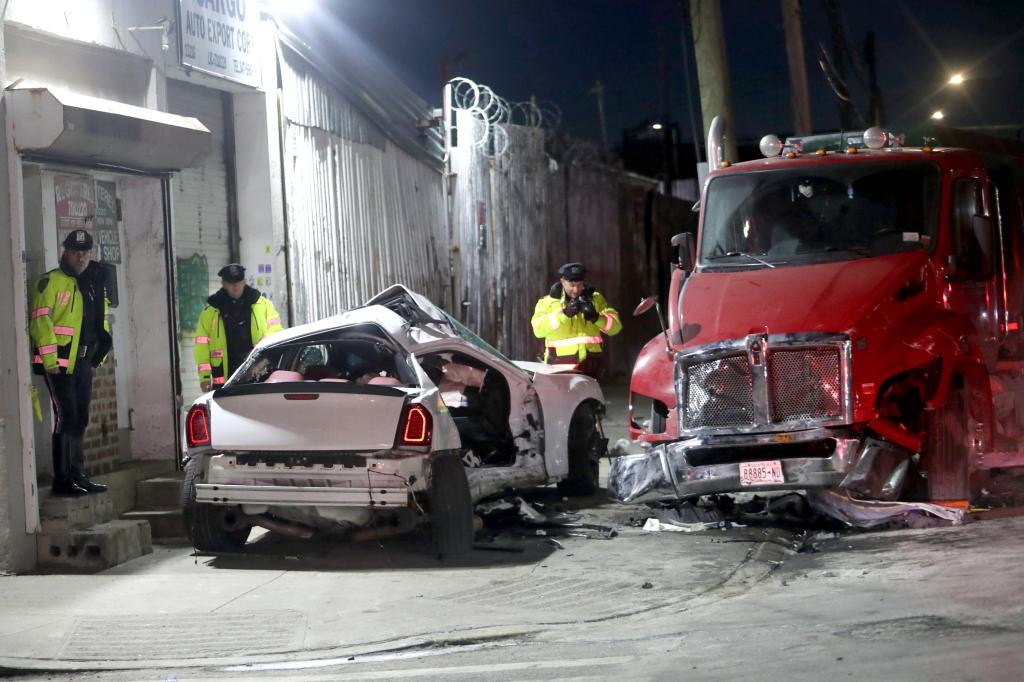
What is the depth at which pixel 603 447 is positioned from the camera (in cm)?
1142

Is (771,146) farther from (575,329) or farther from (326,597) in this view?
(326,597)

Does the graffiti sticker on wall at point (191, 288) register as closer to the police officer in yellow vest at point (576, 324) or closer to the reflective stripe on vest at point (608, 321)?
the police officer in yellow vest at point (576, 324)

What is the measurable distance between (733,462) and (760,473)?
0.22 metres

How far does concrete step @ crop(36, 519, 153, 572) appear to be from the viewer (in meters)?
9.01

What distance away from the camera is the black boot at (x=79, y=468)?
9.64 m

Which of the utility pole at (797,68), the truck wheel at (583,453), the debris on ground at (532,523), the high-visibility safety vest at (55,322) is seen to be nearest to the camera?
the high-visibility safety vest at (55,322)

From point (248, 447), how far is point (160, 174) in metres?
3.57

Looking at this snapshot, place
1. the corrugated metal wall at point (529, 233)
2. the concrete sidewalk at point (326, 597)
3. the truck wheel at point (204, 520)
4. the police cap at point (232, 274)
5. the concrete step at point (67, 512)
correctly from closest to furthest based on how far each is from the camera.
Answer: the concrete sidewalk at point (326, 597), the truck wheel at point (204, 520), the concrete step at point (67, 512), the police cap at point (232, 274), the corrugated metal wall at point (529, 233)

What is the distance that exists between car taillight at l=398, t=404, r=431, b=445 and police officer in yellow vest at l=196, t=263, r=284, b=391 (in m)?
3.15

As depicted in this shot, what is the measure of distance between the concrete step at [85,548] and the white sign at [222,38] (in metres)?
4.48

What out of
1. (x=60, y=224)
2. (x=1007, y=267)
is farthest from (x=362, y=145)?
(x=1007, y=267)

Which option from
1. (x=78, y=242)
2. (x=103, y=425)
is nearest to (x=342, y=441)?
(x=78, y=242)

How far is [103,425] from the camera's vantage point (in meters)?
10.9

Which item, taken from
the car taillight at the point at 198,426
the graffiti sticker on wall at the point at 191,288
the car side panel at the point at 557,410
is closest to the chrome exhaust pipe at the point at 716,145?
the car side panel at the point at 557,410
